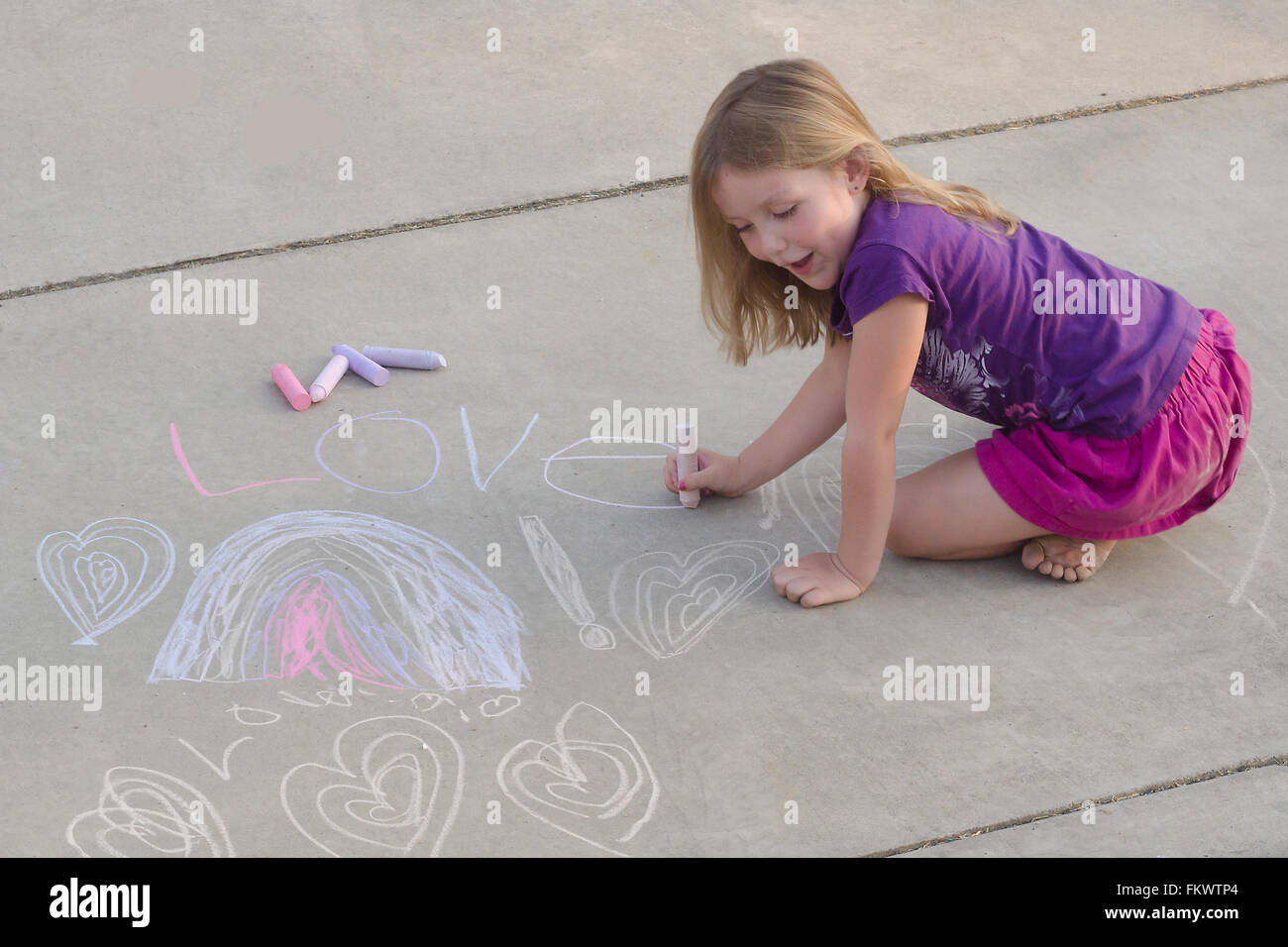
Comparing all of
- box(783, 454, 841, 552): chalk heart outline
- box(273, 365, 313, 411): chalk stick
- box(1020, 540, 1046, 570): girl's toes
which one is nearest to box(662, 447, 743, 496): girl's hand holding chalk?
box(783, 454, 841, 552): chalk heart outline

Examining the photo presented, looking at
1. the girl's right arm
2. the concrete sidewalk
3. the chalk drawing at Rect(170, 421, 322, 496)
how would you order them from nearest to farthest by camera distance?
the concrete sidewalk → the girl's right arm → the chalk drawing at Rect(170, 421, 322, 496)

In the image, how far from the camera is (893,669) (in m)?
2.28

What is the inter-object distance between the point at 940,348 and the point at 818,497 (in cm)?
44

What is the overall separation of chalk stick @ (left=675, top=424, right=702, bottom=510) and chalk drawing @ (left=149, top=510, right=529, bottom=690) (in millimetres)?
421

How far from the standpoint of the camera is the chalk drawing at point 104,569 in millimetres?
2389

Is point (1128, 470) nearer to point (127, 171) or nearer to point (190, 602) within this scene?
point (190, 602)

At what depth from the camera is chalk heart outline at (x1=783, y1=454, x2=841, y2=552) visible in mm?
2594

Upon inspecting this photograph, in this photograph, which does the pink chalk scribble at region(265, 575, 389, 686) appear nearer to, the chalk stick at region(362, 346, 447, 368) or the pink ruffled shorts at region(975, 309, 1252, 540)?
the chalk stick at region(362, 346, 447, 368)

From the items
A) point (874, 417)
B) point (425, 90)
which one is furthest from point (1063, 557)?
point (425, 90)

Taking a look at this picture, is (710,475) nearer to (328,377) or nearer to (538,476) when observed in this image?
(538,476)

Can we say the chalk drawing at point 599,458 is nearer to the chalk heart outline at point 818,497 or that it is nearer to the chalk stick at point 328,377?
the chalk heart outline at point 818,497

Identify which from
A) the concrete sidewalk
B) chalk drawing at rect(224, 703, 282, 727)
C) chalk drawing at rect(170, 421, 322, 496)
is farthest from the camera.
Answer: chalk drawing at rect(170, 421, 322, 496)

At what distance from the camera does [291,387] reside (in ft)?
9.37

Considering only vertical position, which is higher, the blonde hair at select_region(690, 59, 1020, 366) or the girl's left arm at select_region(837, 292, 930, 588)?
the blonde hair at select_region(690, 59, 1020, 366)
